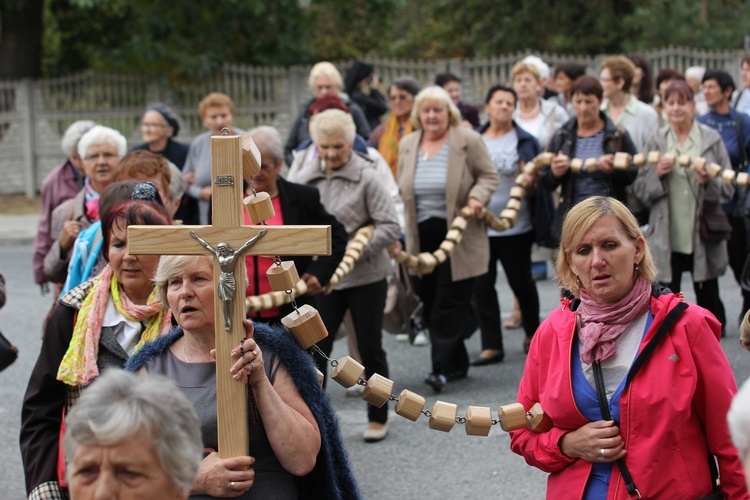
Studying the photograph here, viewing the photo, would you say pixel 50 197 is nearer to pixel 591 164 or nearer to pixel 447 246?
pixel 447 246

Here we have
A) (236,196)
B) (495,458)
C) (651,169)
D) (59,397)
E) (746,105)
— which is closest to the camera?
(236,196)

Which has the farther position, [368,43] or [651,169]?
[368,43]

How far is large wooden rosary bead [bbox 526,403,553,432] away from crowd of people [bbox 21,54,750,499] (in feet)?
0.12

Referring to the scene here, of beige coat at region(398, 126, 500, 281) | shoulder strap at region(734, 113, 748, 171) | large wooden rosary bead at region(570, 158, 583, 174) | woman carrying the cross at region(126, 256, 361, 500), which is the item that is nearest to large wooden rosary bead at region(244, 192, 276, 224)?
woman carrying the cross at region(126, 256, 361, 500)

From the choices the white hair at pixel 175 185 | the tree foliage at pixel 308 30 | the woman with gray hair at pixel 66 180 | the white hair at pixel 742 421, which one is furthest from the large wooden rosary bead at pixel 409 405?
the tree foliage at pixel 308 30

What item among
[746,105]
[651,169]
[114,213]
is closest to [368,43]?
[746,105]

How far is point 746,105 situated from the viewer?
10.8m

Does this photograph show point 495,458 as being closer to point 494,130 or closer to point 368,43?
point 494,130

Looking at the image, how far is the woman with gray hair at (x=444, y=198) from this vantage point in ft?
25.7

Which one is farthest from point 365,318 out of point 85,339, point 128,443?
point 128,443

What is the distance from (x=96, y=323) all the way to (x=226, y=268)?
36.1 inches

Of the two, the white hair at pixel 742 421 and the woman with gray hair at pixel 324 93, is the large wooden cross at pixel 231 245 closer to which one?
the white hair at pixel 742 421

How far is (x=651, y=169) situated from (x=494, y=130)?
150 centimetres

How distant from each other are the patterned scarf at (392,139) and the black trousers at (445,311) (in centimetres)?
146
